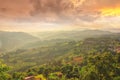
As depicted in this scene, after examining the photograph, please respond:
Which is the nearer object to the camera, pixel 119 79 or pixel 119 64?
pixel 119 79

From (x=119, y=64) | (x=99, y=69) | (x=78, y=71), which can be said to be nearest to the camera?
(x=99, y=69)

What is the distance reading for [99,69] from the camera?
94562 mm

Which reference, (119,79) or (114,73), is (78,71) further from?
Result: (119,79)

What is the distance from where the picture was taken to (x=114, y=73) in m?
95.4

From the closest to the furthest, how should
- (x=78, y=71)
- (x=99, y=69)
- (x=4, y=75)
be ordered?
(x=4, y=75), (x=99, y=69), (x=78, y=71)

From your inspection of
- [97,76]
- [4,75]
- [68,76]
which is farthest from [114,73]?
[4,75]

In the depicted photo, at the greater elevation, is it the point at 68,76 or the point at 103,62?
the point at 103,62

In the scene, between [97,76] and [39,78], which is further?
[39,78]

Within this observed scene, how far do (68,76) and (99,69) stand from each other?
93.8 feet

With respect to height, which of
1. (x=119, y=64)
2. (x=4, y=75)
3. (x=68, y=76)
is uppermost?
(x=4, y=75)

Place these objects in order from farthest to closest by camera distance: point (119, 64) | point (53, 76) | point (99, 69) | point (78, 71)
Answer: point (78, 71) → point (53, 76) → point (119, 64) → point (99, 69)

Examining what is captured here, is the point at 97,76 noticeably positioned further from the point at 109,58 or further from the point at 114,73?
the point at 109,58

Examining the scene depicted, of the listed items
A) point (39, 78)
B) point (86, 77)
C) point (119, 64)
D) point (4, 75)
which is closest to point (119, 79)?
point (86, 77)

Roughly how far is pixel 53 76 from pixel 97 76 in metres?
30.7
